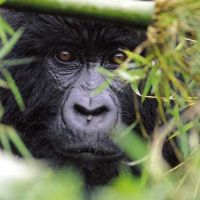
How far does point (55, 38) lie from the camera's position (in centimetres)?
297

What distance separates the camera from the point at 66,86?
2977mm

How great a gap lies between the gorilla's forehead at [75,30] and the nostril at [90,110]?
46 centimetres

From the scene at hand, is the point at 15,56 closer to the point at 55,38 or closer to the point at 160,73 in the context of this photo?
the point at 55,38

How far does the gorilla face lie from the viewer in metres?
2.71

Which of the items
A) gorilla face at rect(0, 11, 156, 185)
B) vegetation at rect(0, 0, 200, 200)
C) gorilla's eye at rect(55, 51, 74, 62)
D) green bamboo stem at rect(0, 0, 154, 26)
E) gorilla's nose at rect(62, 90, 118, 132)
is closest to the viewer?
vegetation at rect(0, 0, 200, 200)

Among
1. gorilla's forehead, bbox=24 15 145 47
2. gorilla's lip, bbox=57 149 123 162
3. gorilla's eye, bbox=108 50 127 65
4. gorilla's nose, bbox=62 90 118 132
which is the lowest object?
gorilla's lip, bbox=57 149 123 162

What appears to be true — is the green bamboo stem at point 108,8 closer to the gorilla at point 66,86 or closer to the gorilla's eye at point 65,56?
the gorilla at point 66,86

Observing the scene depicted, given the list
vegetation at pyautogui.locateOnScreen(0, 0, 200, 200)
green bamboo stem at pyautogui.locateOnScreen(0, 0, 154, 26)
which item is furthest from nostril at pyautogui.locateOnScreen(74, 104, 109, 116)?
green bamboo stem at pyautogui.locateOnScreen(0, 0, 154, 26)

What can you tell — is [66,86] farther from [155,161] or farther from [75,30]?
[155,161]

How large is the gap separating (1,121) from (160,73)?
1564 mm

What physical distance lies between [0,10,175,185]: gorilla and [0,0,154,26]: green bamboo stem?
118 cm

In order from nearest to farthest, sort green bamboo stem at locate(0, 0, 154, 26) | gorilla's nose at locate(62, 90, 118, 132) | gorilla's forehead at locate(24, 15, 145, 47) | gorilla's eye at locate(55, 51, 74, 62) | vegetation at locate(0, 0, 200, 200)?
vegetation at locate(0, 0, 200, 200), green bamboo stem at locate(0, 0, 154, 26), gorilla's nose at locate(62, 90, 118, 132), gorilla's forehead at locate(24, 15, 145, 47), gorilla's eye at locate(55, 51, 74, 62)

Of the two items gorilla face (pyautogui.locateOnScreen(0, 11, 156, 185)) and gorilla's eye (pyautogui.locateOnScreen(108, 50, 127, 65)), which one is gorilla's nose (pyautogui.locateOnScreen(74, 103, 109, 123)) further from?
gorilla's eye (pyautogui.locateOnScreen(108, 50, 127, 65))

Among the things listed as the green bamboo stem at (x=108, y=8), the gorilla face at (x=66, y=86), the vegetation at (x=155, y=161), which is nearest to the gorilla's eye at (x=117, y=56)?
the gorilla face at (x=66, y=86)
